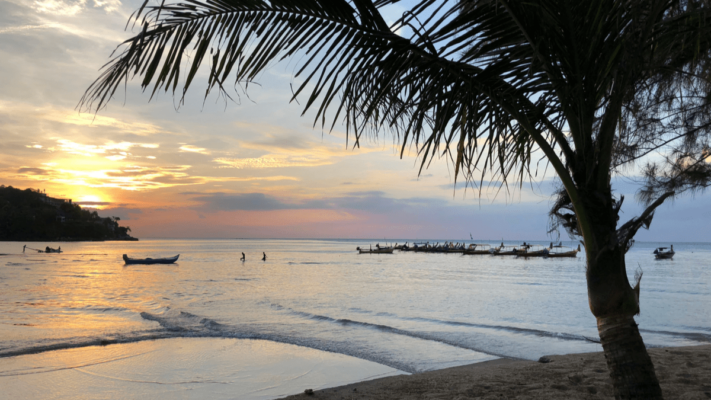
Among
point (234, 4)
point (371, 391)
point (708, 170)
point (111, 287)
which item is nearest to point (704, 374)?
point (708, 170)

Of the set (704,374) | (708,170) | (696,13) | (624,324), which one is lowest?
(704,374)

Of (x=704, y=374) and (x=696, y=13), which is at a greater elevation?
(x=696, y=13)

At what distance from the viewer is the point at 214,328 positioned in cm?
1326

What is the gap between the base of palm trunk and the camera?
8.52ft

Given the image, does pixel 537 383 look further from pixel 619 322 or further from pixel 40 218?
pixel 40 218

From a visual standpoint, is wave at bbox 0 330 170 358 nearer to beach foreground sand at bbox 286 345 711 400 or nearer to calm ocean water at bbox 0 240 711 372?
calm ocean water at bbox 0 240 711 372

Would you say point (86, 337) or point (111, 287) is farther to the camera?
point (111, 287)

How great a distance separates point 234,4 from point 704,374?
736 centimetres

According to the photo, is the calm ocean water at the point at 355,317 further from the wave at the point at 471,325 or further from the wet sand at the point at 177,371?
the wet sand at the point at 177,371

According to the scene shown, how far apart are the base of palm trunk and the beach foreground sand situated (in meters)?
2.70

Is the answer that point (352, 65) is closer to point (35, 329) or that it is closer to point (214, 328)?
point (214, 328)

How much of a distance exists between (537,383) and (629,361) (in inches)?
142

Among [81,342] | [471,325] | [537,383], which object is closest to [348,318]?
[471,325]

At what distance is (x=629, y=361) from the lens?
263 centimetres
